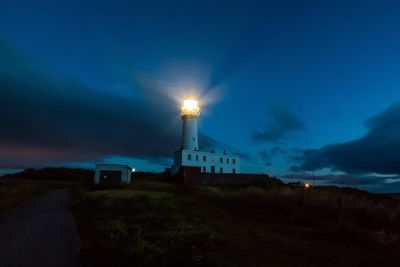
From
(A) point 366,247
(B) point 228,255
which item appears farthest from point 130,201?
(A) point 366,247

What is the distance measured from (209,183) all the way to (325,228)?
3100 cm

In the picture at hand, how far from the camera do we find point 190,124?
5478 cm

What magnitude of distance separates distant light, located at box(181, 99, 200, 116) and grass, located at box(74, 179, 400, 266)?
37792mm

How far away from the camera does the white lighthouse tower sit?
49.9 metres

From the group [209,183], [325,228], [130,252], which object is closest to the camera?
[130,252]

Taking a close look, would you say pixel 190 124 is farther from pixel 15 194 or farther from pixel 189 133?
pixel 15 194

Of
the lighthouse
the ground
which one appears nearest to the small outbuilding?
the lighthouse

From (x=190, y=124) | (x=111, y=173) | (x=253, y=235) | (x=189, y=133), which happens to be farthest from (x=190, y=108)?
(x=253, y=235)

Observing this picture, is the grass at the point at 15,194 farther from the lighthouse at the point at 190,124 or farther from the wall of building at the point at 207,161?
the lighthouse at the point at 190,124

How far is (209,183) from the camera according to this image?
42750 mm

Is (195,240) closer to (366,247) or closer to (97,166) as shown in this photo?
(366,247)

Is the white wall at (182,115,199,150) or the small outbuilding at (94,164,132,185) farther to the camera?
the white wall at (182,115,199,150)

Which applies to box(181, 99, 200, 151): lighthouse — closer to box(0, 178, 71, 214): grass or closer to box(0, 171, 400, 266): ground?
box(0, 178, 71, 214): grass

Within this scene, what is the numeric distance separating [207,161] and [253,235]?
39628 millimetres
